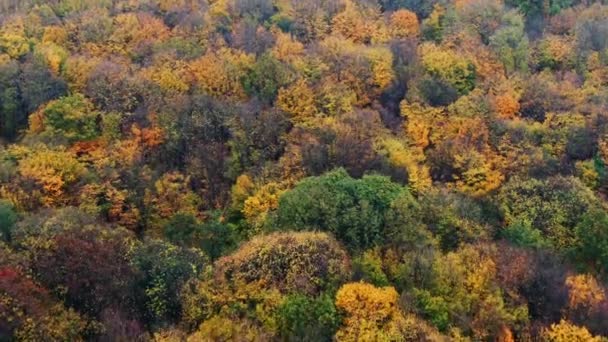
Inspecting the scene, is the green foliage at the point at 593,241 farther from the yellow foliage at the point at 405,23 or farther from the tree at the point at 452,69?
the yellow foliage at the point at 405,23

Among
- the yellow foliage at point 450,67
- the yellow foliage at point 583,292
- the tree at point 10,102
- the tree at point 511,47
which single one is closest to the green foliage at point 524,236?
the yellow foliage at point 583,292

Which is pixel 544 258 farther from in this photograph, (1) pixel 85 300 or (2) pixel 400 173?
(1) pixel 85 300

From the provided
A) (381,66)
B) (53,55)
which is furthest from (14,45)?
(381,66)

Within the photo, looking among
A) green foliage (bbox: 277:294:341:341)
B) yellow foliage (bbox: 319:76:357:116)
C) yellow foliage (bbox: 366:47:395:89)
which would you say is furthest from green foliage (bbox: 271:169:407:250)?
yellow foliage (bbox: 366:47:395:89)

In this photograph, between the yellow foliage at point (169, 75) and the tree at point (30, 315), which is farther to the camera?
the yellow foliage at point (169, 75)

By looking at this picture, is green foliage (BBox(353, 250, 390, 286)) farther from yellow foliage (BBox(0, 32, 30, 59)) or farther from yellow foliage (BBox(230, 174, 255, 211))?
yellow foliage (BBox(0, 32, 30, 59))

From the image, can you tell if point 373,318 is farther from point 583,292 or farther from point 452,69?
point 452,69
